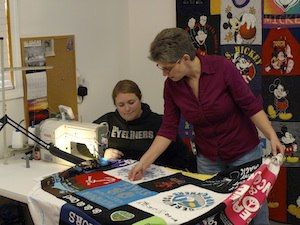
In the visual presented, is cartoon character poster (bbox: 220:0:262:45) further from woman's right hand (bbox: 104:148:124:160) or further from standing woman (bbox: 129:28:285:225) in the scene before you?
woman's right hand (bbox: 104:148:124:160)

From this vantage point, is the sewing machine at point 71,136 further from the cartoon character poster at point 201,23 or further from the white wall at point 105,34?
the cartoon character poster at point 201,23

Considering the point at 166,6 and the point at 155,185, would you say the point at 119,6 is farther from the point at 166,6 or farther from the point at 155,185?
the point at 155,185

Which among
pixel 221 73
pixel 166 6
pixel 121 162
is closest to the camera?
pixel 221 73

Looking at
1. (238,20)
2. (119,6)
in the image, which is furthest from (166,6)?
(238,20)

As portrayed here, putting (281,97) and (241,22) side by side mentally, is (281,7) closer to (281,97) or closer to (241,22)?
(241,22)

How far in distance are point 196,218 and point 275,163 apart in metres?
0.51

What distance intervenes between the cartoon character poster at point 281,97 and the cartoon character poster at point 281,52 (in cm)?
5

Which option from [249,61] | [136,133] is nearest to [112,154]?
[136,133]

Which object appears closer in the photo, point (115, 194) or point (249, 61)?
point (115, 194)

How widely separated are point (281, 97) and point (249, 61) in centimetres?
32

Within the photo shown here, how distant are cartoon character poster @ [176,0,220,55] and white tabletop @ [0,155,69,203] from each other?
1.35 m

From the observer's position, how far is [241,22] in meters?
3.09

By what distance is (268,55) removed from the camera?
9.90 ft

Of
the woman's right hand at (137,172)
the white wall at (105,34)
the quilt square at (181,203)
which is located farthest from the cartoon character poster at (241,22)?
the quilt square at (181,203)
